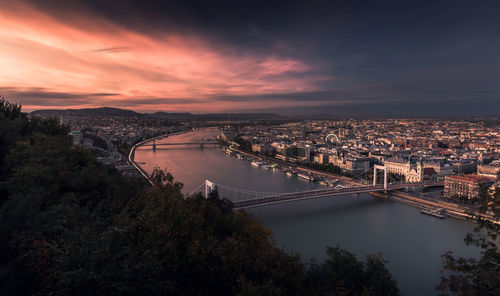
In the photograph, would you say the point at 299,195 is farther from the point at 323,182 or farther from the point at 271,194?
the point at 323,182

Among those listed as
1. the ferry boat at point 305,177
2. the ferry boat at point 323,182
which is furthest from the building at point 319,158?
the ferry boat at point 323,182

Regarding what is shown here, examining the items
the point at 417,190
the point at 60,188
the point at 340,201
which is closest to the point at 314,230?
the point at 340,201

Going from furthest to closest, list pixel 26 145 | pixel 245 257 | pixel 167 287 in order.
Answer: pixel 26 145, pixel 245 257, pixel 167 287

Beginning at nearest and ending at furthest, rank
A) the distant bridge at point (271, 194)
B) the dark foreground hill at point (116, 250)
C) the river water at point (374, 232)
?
the dark foreground hill at point (116, 250) < the river water at point (374, 232) < the distant bridge at point (271, 194)

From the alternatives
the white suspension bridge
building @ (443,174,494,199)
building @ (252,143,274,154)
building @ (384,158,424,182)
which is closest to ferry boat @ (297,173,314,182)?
the white suspension bridge

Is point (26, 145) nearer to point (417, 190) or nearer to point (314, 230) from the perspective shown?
point (314, 230)

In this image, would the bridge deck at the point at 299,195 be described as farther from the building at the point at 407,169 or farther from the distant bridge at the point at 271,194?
the building at the point at 407,169
